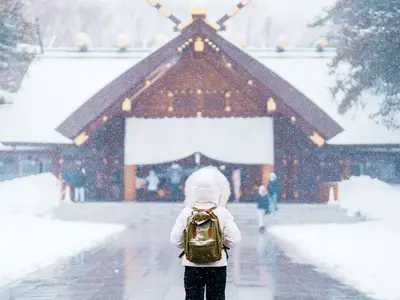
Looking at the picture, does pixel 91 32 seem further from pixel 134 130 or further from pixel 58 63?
pixel 134 130

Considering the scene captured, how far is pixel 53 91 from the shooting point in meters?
23.5

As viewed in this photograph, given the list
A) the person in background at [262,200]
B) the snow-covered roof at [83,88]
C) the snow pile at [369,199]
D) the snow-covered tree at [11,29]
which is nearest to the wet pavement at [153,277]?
the person in background at [262,200]

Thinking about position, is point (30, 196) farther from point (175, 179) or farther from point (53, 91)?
point (53, 91)

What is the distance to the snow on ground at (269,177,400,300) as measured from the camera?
283 inches

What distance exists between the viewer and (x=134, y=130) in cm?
1911

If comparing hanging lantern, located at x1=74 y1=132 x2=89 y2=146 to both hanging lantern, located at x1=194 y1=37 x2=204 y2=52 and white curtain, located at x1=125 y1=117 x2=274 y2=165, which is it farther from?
hanging lantern, located at x1=194 y1=37 x2=204 y2=52

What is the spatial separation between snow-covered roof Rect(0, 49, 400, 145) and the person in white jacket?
15209 millimetres

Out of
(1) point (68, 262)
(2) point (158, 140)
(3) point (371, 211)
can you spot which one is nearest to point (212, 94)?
(2) point (158, 140)

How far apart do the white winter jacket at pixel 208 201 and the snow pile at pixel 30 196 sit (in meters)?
13.8

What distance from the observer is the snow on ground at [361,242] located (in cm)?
718

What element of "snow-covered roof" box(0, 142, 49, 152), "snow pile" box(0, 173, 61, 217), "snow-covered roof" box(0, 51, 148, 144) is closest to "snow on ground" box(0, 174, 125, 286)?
"snow pile" box(0, 173, 61, 217)

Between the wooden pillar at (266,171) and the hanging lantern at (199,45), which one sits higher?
the hanging lantern at (199,45)

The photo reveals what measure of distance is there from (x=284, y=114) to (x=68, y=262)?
1172 centimetres

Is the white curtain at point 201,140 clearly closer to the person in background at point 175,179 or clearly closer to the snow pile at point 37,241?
the person in background at point 175,179
